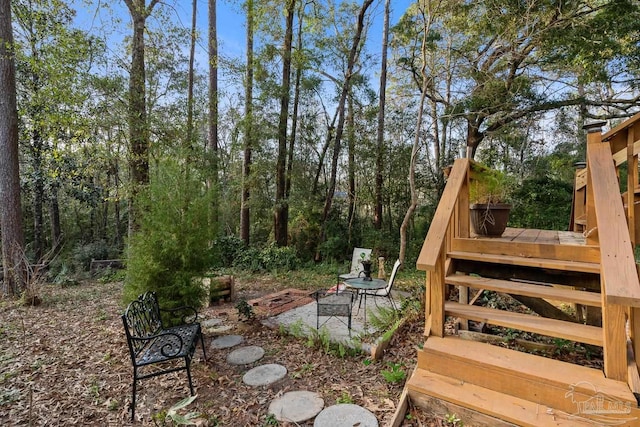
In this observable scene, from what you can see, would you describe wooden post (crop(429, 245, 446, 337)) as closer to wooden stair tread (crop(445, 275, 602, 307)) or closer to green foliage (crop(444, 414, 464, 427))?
wooden stair tread (crop(445, 275, 602, 307))

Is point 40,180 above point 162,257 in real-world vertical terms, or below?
above

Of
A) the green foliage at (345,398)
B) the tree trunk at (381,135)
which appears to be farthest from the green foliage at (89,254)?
the green foliage at (345,398)

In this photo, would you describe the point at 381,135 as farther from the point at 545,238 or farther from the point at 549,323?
the point at 549,323

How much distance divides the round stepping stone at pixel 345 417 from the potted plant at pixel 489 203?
2.03 metres

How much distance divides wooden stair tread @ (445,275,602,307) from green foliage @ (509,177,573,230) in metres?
6.15

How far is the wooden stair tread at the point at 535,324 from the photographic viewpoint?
1883 millimetres

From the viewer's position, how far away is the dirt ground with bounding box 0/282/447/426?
2299 mm

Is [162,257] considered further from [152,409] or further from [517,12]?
[517,12]

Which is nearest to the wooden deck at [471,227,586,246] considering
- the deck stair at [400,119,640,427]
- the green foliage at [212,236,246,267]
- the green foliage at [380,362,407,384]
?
the deck stair at [400,119,640,427]

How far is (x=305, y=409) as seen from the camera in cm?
227

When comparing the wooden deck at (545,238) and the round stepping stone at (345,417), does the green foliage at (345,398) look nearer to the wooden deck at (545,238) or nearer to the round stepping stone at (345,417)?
the round stepping stone at (345,417)

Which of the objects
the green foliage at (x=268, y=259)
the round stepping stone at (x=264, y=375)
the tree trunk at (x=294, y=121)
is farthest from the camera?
the tree trunk at (x=294, y=121)

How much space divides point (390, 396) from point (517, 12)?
6.97 metres

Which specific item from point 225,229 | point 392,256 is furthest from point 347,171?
point 225,229
